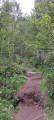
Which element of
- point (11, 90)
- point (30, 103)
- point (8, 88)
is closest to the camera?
point (30, 103)

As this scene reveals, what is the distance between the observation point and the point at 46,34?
7738 millimetres

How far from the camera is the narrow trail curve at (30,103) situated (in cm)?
719

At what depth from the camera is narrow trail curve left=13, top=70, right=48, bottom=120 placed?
7.19 metres

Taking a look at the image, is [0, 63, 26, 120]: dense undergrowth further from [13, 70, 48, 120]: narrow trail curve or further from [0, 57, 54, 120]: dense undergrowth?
[13, 70, 48, 120]: narrow trail curve

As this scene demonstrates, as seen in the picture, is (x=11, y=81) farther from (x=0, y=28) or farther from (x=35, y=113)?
(x=0, y=28)

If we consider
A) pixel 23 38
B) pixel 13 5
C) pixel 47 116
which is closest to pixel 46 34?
pixel 47 116

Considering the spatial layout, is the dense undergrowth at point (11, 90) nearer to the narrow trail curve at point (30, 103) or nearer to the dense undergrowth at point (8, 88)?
the dense undergrowth at point (8, 88)

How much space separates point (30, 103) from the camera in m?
8.75

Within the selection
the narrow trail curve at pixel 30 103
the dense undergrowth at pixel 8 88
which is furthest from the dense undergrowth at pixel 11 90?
the narrow trail curve at pixel 30 103

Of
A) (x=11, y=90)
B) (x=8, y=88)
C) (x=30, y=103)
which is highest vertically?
(x=11, y=90)

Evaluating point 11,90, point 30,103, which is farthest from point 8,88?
point 30,103

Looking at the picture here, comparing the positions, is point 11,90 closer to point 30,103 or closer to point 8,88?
point 8,88

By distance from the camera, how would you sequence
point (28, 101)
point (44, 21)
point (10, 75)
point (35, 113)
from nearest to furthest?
point (44, 21), point (35, 113), point (28, 101), point (10, 75)

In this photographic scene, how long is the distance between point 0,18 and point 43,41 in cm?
431
